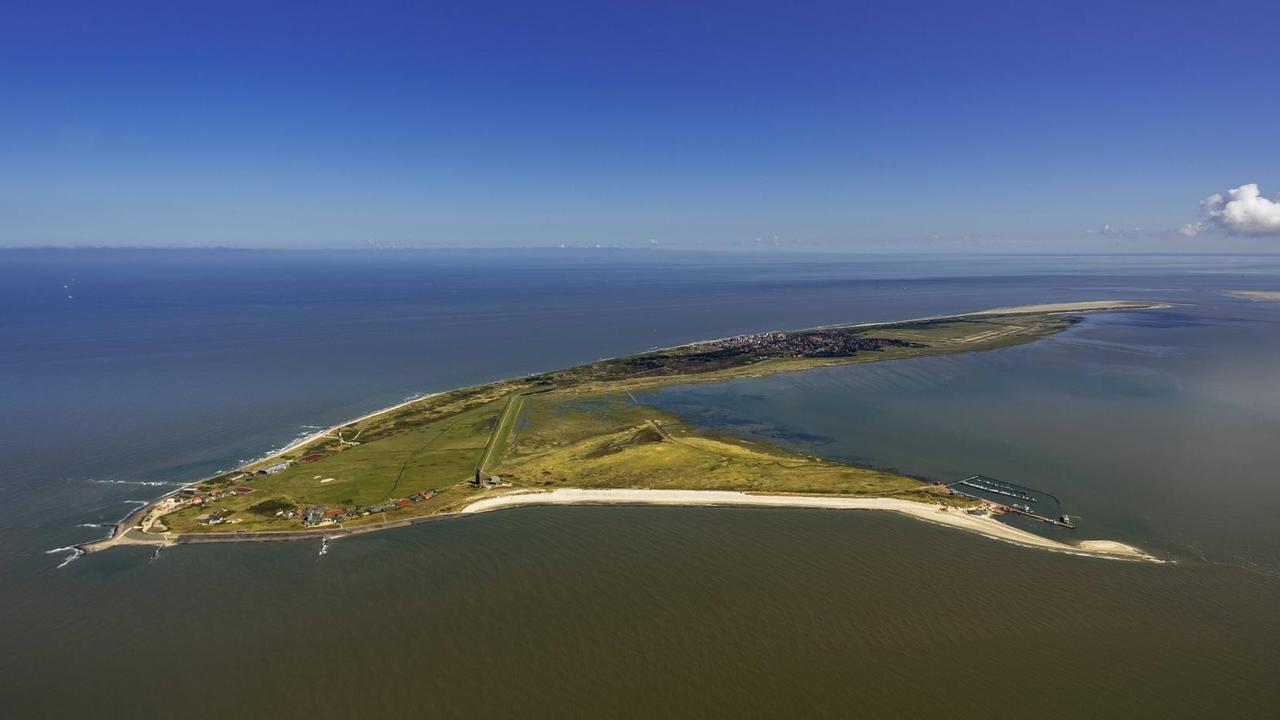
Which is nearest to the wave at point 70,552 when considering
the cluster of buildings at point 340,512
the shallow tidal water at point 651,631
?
the shallow tidal water at point 651,631

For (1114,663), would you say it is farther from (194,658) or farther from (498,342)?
(498,342)

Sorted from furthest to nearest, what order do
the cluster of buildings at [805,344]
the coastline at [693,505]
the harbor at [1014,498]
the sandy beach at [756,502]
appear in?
the cluster of buildings at [805,344], the harbor at [1014,498], the sandy beach at [756,502], the coastline at [693,505]

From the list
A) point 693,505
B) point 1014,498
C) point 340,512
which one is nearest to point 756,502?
point 693,505

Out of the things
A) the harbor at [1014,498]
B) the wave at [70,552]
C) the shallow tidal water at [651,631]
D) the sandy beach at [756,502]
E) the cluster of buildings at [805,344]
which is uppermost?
the cluster of buildings at [805,344]

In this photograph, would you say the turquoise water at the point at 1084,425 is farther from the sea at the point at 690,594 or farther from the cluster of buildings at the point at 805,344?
the cluster of buildings at the point at 805,344

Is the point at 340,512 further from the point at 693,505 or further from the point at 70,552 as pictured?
the point at 693,505

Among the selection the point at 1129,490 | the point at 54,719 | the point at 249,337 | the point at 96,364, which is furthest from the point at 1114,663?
the point at 249,337

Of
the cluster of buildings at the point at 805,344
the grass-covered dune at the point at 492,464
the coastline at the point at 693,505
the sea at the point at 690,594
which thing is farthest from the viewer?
the cluster of buildings at the point at 805,344
